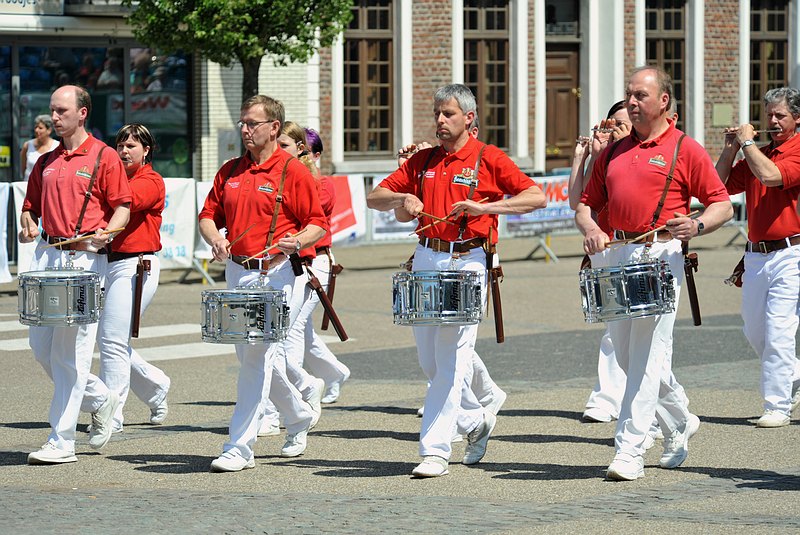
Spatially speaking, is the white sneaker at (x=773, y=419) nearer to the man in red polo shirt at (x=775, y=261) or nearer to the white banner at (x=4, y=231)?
the man in red polo shirt at (x=775, y=261)

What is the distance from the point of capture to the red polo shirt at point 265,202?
8.66 metres

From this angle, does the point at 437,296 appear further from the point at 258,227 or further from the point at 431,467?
the point at 258,227

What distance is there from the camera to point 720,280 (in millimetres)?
19469

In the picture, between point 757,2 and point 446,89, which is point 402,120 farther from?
point 446,89

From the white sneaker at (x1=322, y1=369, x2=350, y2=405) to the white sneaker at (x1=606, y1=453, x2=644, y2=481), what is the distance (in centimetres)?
321

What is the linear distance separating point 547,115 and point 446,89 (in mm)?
21497

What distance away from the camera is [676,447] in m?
8.56

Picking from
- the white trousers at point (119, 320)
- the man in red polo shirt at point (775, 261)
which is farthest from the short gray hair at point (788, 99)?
the white trousers at point (119, 320)

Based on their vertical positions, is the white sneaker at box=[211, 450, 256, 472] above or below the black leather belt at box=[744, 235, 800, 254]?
below

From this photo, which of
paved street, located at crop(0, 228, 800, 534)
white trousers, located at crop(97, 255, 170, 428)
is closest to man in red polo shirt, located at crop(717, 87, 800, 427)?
paved street, located at crop(0, 228, 800, 534)

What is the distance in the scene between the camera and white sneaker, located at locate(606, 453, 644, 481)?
8.20 metres

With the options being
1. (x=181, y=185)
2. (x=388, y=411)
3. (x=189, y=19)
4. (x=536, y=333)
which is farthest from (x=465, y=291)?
(x=189, y=19)

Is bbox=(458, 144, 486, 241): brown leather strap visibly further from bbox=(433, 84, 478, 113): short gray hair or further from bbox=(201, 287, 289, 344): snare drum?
bbox=(201, 287, 289, 344): snare drum

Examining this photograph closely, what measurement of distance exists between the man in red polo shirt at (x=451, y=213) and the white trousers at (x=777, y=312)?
2.16m
